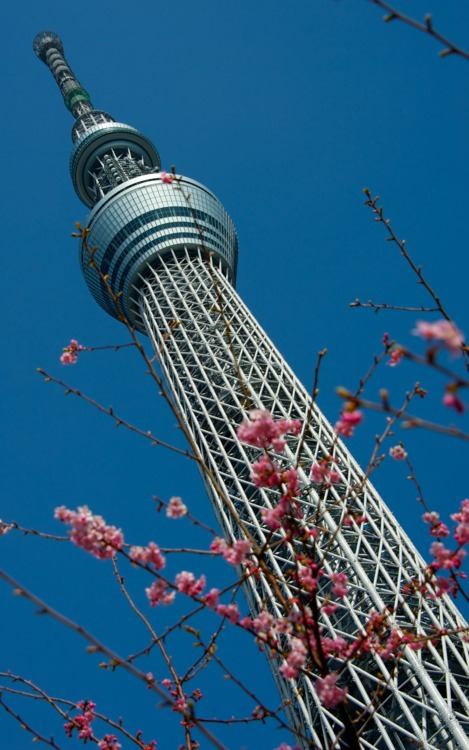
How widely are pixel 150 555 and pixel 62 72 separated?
75875 millimetres

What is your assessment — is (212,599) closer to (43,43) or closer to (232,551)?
(232,551)

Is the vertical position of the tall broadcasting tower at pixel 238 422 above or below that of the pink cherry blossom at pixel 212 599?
above

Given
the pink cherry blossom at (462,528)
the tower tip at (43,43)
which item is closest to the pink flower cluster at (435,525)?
the pink cherry blossom at (462,528)

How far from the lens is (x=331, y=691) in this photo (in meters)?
4.95

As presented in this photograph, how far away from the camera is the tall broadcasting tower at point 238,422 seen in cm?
1662

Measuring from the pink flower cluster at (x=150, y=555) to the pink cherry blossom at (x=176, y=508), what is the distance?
27 centimetres

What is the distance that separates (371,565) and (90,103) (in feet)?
184

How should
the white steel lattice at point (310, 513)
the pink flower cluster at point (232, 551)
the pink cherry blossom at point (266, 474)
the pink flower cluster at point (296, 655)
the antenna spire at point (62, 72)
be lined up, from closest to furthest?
the pink flower cluster at point (296, 655)
the pink cherry blossom at point (266, 474)
the pink flower cluster at point (232, 551)
the white steel lattice at point (310, 513)
the antenna spire at point (62, 72)

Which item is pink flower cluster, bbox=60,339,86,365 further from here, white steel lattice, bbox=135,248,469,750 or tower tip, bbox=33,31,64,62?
tower tip, bbox=33,31,64,62

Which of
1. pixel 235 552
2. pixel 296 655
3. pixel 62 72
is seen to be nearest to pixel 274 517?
pixel 235 552

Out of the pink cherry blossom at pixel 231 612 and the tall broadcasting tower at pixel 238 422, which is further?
the tall broadcasting tower at pixel 238 422

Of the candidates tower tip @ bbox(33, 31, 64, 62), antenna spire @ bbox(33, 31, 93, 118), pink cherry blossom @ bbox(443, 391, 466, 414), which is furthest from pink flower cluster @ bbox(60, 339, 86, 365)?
tower tip @ bbox(33, 31, 64, 62)

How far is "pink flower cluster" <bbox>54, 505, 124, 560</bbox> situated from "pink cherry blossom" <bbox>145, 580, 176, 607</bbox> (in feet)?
1.39

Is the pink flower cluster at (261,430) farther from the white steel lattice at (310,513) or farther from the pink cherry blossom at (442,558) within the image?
the pink cherry blossom at (442,558)
